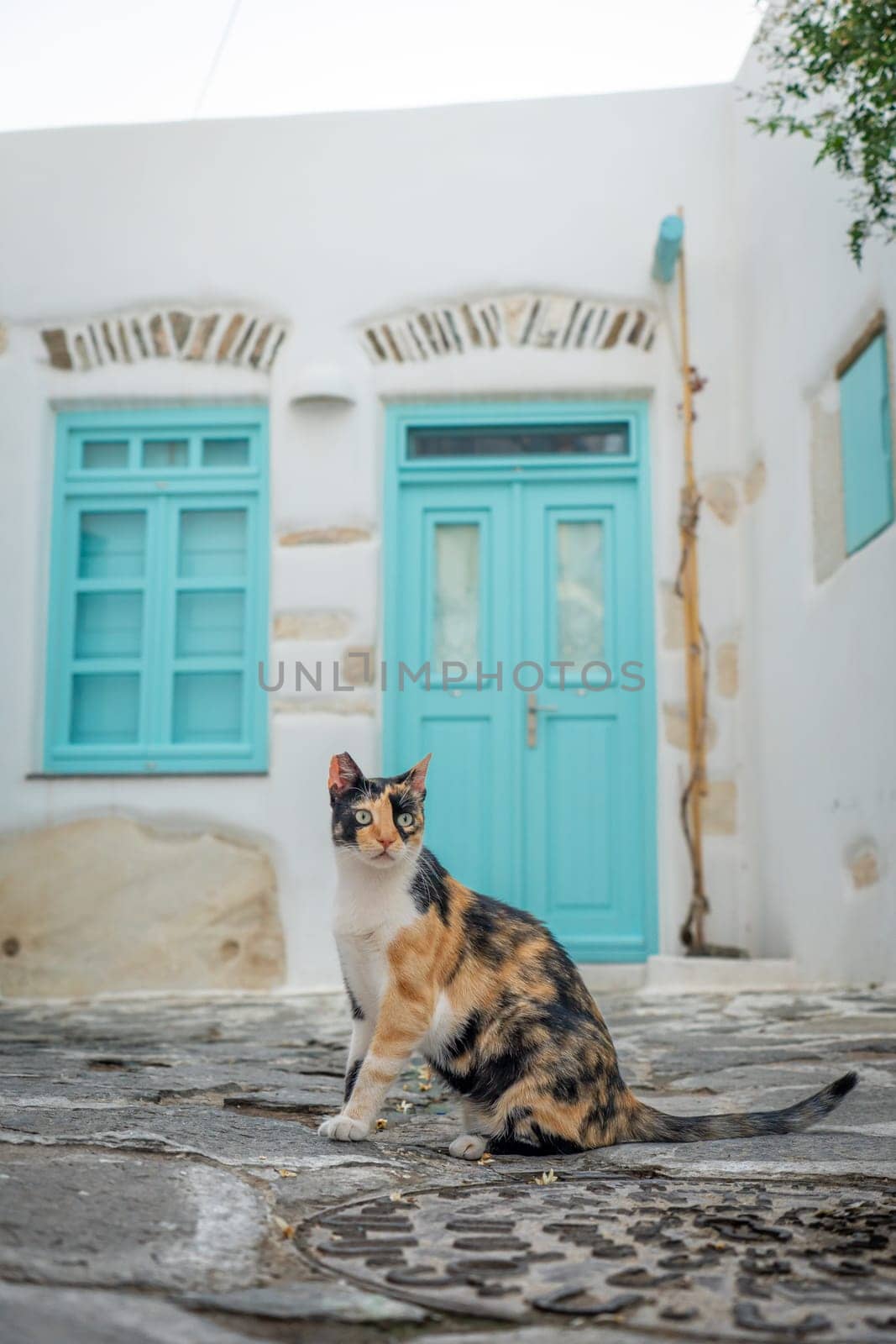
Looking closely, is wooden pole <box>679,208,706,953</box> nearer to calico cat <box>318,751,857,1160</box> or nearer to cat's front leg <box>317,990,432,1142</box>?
calico cat <box>318,751,857,1160</box>

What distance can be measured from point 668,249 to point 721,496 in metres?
1.23

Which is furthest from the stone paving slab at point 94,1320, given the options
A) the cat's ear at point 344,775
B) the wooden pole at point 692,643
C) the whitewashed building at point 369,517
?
the wooden pole at point 692,643

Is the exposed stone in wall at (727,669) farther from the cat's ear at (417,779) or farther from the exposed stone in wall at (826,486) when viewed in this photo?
the cat's ear at (417,779)

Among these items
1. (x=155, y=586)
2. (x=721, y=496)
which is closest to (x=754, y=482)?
(x=721, y=496)

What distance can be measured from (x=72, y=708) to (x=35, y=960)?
1.28 m

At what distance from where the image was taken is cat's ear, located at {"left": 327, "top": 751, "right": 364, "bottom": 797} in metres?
2.80

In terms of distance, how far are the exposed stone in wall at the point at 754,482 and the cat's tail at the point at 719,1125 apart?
423 centimetres

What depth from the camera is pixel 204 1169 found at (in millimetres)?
2100

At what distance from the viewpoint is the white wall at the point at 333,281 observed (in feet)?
21.6

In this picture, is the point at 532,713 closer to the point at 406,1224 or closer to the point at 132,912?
the point at 132,912

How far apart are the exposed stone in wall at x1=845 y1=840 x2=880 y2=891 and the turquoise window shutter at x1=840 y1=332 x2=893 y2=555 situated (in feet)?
3.81

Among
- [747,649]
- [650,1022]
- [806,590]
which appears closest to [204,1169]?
[650,1022]

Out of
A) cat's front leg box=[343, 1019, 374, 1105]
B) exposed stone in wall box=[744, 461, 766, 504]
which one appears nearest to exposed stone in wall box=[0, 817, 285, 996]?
exposed stone in wall box=[744, 461, 766, 504]

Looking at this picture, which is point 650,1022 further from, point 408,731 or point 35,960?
point 35,960
